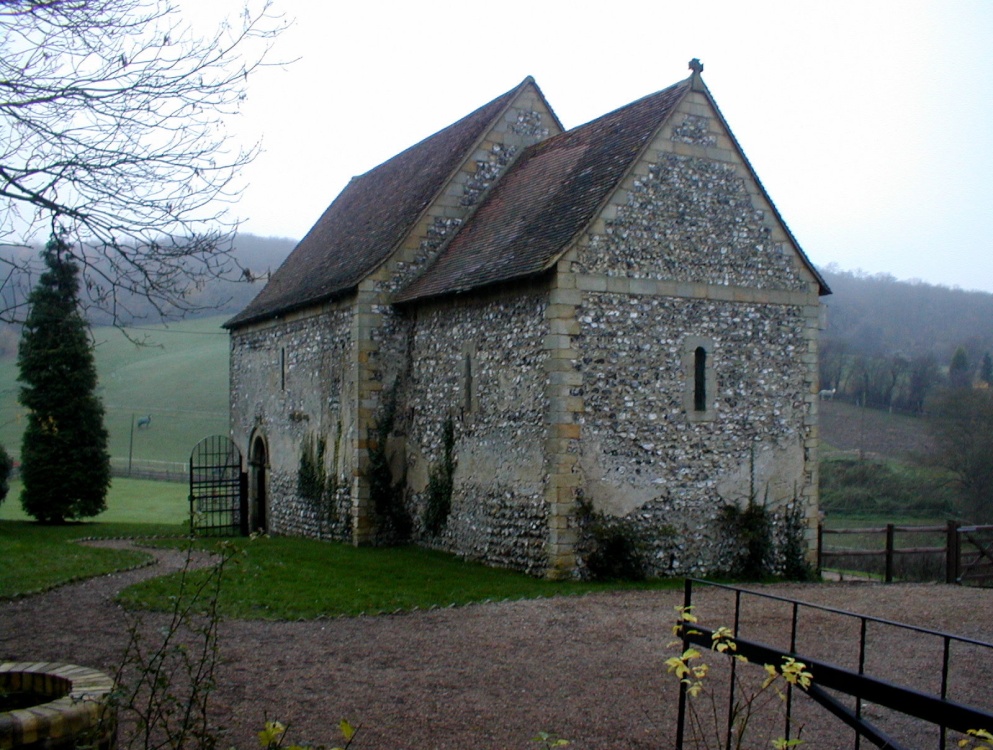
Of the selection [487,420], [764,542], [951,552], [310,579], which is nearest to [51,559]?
[310,579]

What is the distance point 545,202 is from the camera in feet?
57.1

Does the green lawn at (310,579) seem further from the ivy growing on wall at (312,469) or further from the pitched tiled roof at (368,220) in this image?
the pitched tiled roof at (368,220)

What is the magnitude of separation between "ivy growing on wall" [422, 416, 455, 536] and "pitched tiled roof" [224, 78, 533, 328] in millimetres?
3912

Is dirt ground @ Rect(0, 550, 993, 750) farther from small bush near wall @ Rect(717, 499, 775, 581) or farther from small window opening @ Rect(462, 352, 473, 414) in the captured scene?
small window opening @ Rect(462, 352, 473, 414)

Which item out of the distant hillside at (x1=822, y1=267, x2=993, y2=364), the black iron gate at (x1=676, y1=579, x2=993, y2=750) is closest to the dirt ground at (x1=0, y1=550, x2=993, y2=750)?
the black iron gate at (x1=676, y1=579, x2=993, y2=750)

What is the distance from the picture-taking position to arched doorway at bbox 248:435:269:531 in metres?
25.2

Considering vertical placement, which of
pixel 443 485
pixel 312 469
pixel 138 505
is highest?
pixel 443 485

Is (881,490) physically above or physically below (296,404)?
below

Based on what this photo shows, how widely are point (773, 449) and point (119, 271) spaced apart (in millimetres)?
12189

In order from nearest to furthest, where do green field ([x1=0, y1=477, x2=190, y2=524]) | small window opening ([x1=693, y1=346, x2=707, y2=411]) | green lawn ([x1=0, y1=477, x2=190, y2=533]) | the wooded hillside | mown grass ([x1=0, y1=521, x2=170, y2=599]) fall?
1. mown grass ([x1=0, y1=521, x2=170, y2=599])
2. small window opening ([x1=693, y1=346, x2=707, y2=411])
3. green field ([x1=0, y1=477, x2=190, y2=524])
4. green lawn ([x1=0, y1=477, x2=190, y2=533])
5. the wooded hillside

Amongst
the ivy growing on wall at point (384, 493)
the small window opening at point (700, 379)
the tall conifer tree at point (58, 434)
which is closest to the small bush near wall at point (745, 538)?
the small window opening at point (700, 379)

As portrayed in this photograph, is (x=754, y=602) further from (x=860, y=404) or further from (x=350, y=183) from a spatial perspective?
(x=860, y=404)

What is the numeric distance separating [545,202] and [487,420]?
13.6 ft

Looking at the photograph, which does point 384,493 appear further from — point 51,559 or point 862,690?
point 862,690
